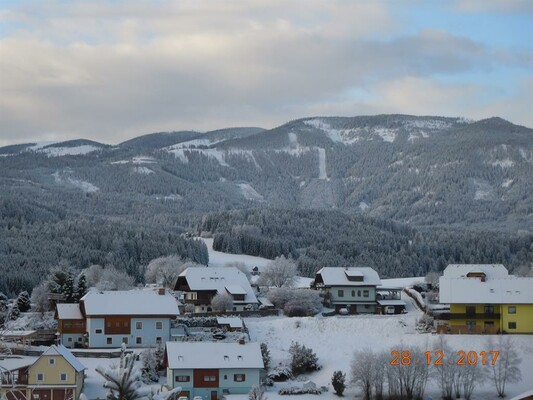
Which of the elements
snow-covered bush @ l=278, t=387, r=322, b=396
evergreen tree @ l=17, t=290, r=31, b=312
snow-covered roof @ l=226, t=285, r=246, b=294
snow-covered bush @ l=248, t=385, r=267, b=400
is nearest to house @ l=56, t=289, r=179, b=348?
evergreen tree @ l=17, t=290, r=31, b=312

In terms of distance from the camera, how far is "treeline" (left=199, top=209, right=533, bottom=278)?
5595 inches

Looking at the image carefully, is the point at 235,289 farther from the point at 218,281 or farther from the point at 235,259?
the point at 235,259

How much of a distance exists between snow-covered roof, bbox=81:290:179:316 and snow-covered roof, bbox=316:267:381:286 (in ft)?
Result: 50.8

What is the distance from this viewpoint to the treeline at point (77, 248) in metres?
109

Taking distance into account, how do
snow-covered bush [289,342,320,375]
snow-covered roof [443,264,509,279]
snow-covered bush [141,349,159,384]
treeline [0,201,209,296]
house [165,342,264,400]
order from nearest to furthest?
house [165,342,264,400], snow-covered bush [141,349,159,384], snow-covered bush [289,342,320,375], snow-covered roof [443,264,509,279], treeline [0,201,209,296]

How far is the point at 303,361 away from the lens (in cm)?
6050

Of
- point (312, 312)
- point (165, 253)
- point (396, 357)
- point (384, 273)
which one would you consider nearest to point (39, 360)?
point (396, 357)

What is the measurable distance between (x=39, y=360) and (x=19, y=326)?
44.1ft

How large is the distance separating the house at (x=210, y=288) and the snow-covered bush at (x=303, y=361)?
55.4 ft

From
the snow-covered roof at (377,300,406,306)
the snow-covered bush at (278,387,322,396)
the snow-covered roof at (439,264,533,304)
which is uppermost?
the snow-covered roof at (439,264,533,304)

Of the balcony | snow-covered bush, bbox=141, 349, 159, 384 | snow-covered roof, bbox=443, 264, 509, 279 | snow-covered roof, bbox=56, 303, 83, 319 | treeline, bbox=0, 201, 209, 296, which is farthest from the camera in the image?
treeline, bbox=0, 201, 209, 296

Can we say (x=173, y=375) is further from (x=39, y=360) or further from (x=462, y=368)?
(x=462, y=368)

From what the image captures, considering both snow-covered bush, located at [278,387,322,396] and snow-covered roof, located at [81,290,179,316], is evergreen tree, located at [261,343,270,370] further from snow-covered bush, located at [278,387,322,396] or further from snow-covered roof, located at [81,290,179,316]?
snow-covered roof, located at [81,290,179,316]

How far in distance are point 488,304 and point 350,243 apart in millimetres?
92820
